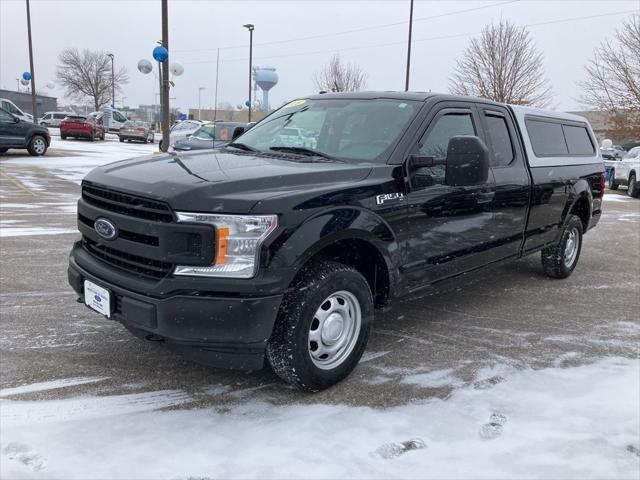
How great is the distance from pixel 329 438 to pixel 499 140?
10.3 ft

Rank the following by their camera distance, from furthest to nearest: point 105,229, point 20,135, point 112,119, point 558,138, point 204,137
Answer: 1. point 112,119
2. point 204,137
3. point 20,135
4. point 558,138
5. point 105,229

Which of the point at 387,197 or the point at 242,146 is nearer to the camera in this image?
the point at 387,197

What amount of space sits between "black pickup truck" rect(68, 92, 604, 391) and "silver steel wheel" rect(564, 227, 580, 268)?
173 cm

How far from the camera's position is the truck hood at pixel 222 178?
2.89 m

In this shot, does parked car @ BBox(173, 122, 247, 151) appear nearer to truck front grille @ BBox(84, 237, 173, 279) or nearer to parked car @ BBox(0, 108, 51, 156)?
parked car @ BBox(0, 108, 51, 156)

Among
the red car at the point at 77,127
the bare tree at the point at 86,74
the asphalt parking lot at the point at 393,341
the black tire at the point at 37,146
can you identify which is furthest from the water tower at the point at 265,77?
the asphalt parking lot at the point at 393,341

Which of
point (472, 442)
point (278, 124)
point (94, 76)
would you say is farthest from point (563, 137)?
point (94, 76)

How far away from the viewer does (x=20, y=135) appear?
61.8 feet

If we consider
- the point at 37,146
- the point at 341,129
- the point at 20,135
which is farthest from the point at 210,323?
the point at 37,146

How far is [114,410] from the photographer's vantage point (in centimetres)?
312

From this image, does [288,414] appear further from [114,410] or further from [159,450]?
[114,410]

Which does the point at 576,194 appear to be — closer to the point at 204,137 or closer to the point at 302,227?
the point at 302,227

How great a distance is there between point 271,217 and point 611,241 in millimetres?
7988

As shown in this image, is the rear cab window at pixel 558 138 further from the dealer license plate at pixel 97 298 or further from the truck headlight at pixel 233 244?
A: the dealer license plate at pixel 97 298
